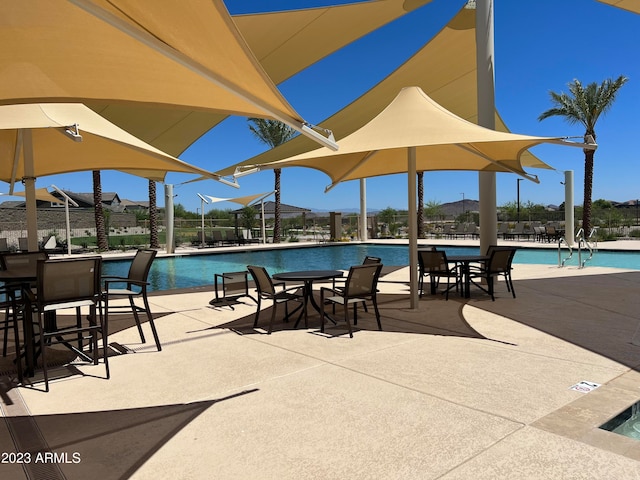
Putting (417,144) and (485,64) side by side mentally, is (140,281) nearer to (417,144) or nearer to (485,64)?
(417,144)

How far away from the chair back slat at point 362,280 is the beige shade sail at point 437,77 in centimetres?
514

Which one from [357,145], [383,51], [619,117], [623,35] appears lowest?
[357,145]

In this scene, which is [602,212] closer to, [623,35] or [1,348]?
[623,35]

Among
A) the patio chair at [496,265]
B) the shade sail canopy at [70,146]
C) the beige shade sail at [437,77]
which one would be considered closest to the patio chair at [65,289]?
the shade sail canopy at [70,146]

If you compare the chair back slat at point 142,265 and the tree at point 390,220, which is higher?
the tree at point 390,220

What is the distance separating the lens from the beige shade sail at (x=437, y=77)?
9.98m

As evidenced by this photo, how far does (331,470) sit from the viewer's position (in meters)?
2.33

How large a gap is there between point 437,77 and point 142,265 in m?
8.53

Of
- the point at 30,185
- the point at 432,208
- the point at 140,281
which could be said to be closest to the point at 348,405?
the point at 140,281

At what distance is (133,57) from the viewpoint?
3.25m

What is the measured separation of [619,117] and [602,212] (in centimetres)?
454

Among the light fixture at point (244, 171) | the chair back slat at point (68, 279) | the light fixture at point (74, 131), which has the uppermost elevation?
the light fixture at point (74, 131)

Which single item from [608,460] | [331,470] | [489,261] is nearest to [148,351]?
[331,470]

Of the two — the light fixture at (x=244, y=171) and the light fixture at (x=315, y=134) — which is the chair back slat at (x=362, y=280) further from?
the light fixture at (x=244, y=171)
